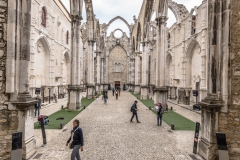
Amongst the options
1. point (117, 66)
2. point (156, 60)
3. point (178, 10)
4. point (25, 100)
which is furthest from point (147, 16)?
point (117, 66)

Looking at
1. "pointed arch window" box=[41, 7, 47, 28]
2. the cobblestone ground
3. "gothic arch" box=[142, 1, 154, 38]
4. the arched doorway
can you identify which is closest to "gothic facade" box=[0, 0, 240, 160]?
"pointed arch window" box=[41, 7, 47, 28]

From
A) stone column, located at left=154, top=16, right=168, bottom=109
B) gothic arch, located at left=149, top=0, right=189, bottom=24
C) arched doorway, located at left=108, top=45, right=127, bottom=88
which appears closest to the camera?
stone column, located at left=154, top=16, right=168, bottom=109

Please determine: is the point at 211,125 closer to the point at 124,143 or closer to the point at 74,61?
the point at 124,143

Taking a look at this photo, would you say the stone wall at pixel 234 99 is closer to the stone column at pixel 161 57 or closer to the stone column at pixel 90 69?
the stone column at pixel 161 57

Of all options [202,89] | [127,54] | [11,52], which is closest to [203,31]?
[202,89]

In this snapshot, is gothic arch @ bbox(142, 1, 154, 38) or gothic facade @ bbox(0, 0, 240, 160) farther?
gothic arch @ bbox(142, 1, 154, 38)

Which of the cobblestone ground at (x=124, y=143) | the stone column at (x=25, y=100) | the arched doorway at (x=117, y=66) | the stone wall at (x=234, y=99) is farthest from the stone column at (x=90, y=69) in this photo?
the arched doorway at (x=117, y=66)

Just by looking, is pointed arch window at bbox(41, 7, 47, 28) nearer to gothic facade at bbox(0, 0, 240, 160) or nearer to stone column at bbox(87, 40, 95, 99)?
gothic facade at bbox(0, 0, 240, 160)

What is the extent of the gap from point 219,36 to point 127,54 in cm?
3800

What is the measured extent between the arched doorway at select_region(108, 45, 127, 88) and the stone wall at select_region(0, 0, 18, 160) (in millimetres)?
37965

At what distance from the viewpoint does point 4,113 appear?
4.93 metres

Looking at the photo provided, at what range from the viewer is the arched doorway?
4284cm

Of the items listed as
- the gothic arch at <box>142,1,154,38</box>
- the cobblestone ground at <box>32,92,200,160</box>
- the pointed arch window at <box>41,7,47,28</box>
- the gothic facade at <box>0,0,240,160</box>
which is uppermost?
the gothic arch at <box>142,1,154,38</box>

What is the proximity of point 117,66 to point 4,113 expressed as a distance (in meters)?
38.4
